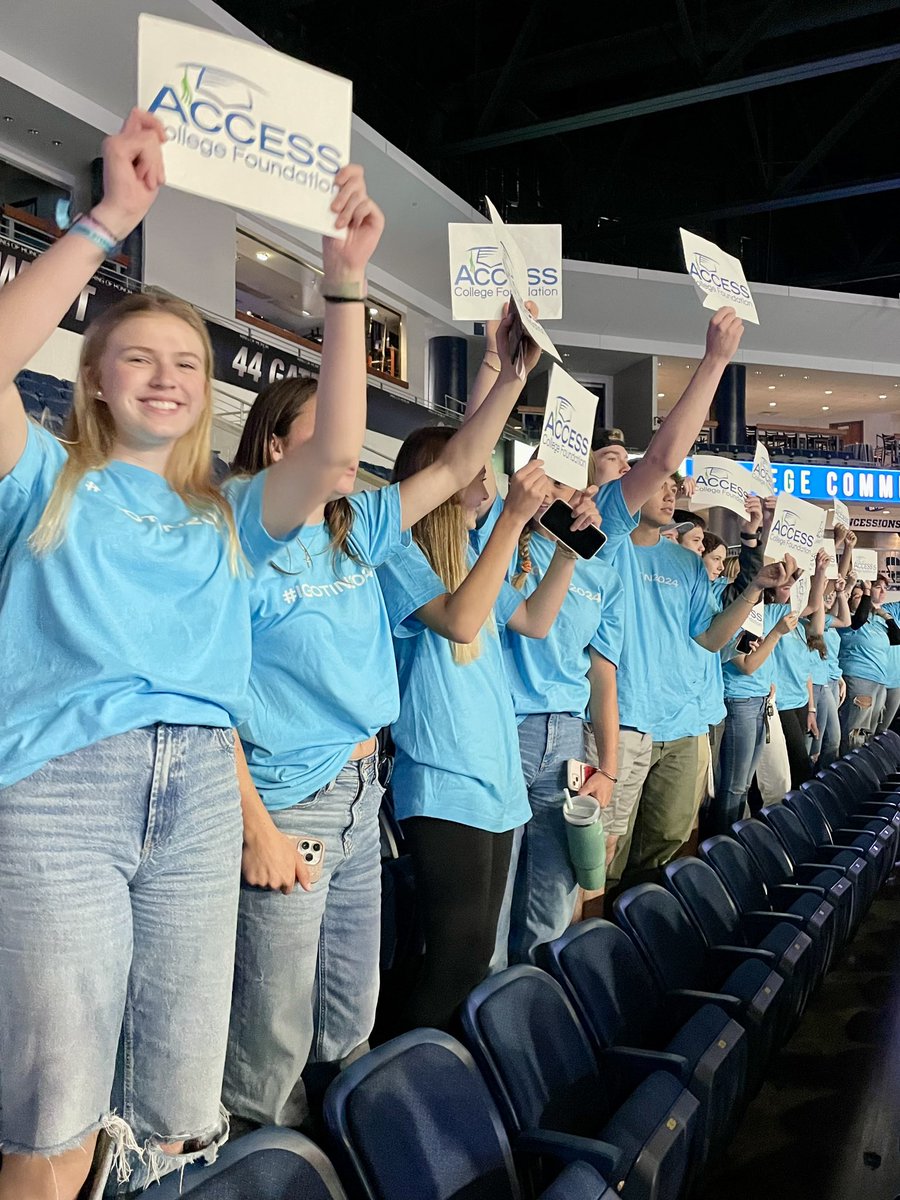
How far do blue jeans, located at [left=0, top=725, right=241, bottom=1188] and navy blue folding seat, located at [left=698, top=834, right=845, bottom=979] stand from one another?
1984 millimetres

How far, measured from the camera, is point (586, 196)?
14.1m

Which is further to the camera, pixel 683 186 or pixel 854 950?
pixel 683 186

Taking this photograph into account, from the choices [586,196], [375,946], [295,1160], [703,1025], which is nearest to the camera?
[295,1160]

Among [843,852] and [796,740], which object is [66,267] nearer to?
[843,852]

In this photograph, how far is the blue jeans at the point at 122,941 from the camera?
1.10m

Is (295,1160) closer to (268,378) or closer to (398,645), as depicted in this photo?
(398,645)

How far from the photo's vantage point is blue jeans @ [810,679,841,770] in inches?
261

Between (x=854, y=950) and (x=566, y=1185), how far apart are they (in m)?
2.93

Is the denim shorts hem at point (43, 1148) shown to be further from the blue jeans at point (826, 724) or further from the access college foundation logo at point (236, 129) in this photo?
the blue jeans at point (826, 724)

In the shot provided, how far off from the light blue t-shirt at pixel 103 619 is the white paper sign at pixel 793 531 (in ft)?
9.37

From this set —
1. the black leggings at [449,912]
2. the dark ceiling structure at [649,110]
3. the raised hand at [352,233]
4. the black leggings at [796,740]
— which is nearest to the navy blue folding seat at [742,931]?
the black leggings at [449,912]

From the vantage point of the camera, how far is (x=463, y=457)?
6.33 ft

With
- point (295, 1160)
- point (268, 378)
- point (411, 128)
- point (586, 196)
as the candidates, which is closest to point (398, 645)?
point (295, 1160)

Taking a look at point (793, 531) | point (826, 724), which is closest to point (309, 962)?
point (793, 531)
